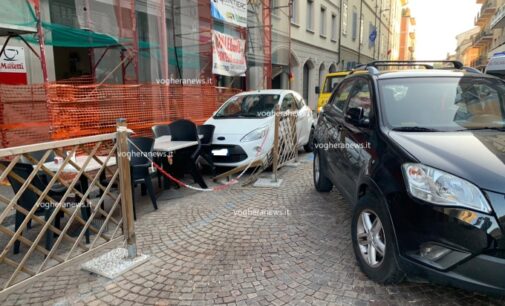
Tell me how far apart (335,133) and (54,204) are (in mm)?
3103

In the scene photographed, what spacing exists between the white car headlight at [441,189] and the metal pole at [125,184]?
229 centimetres

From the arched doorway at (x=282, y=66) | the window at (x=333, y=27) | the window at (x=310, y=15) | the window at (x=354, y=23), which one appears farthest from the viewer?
the window at (x=354, y=23)

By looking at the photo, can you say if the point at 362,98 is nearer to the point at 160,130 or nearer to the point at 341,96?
the point at 341,96

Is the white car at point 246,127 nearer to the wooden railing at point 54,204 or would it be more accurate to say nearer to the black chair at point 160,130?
the black chair at point 160,130

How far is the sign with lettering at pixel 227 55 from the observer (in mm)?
9664

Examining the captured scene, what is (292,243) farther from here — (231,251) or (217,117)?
(217,117)

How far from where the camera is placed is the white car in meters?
6.11

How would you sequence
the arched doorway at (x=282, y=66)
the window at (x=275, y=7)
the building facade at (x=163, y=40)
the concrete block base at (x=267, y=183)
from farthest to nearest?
the arched doorway at (x=282, y=66)
the window at (x=275, y=7)
the building facade at (x=163, y=40)
the concrete block base at (x=267, y=183)

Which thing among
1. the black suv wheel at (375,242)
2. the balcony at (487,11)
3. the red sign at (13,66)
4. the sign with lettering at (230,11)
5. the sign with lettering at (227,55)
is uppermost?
the balcony at (487,11)

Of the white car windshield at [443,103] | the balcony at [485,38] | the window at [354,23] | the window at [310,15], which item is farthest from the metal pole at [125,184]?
the balcony at [485,38]

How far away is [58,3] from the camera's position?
8.59 m

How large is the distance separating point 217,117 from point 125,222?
4.12m

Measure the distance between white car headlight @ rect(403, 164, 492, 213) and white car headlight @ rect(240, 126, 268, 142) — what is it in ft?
12.6

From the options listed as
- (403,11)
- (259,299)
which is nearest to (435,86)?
(259,299)
